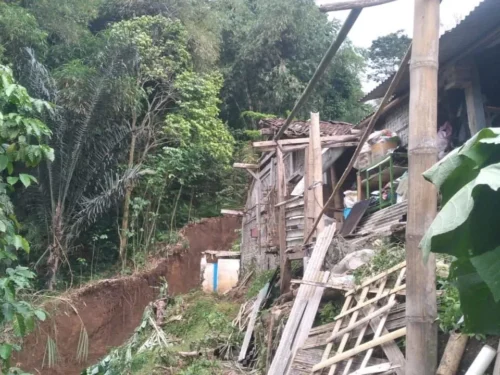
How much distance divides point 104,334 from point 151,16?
31.7 feet

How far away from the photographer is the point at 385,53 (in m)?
24.3

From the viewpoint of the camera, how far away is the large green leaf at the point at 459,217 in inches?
36.0

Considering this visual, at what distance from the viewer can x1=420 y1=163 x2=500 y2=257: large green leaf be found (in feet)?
3.00

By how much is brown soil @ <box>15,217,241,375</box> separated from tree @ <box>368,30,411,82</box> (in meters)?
12.4

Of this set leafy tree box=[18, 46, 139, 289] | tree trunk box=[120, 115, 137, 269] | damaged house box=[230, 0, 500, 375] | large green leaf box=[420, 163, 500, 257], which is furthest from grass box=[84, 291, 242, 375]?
large green leaf box=[420, 163, 500, 257]

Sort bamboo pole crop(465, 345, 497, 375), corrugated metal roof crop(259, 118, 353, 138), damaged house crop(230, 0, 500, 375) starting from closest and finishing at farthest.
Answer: bamboo pole crop(465, 345, 497, 375) → damaged house crop(230, 0, 500, 375) → corrugated metal roof crop(259, 118, 353, 138)

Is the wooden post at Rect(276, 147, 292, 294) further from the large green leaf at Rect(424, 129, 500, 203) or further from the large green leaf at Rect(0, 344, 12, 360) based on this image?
the large green leaf at Rect(424, 129, 500, 203)

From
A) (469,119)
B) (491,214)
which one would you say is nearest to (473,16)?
(469,119)

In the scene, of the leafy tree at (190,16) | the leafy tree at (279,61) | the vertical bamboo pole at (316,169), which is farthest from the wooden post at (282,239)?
the leafy tree at (279,61)

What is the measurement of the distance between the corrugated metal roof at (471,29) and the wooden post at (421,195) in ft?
11.9

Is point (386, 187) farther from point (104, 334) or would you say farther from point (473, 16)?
point (104, 334)

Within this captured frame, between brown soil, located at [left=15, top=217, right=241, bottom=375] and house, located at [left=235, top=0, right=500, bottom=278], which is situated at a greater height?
house, located at [left=235, top=0, right=500, bottom=278]

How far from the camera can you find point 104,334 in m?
12.4

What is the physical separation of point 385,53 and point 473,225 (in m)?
24.7
